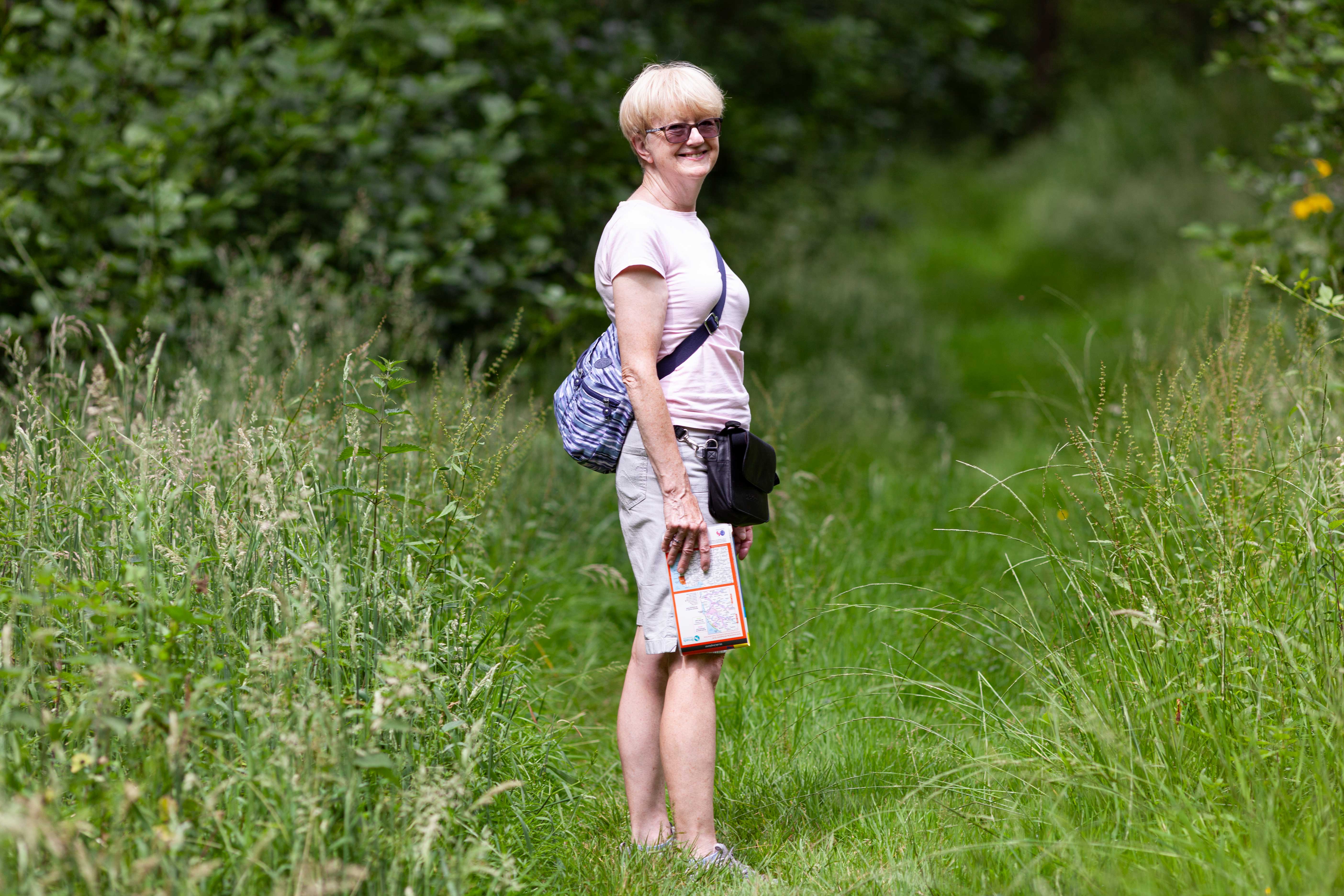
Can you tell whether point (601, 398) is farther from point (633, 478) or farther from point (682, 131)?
point (682, 131)

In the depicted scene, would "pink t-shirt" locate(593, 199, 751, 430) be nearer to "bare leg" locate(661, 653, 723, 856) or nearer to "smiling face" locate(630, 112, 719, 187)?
"smiling face" locate(630, 112, 719, 187)

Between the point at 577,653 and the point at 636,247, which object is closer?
the point at 636,247

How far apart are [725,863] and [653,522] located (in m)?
0.85

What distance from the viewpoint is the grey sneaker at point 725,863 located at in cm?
276

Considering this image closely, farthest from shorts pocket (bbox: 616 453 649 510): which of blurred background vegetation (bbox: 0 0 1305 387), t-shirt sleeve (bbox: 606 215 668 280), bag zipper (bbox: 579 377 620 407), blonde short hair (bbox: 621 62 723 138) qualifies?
blurred background vegetation (bbox: 0 0 1305 387)

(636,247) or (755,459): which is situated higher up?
(636,247)

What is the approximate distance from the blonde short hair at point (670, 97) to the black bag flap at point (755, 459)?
31.7 inches

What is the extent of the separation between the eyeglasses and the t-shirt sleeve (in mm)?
218

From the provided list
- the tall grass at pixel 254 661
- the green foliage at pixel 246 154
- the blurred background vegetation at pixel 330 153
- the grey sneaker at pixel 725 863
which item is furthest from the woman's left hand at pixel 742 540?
the green foliage at pixel 246 154

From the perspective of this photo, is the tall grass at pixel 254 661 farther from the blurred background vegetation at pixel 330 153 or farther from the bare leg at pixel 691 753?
the blurred background vegetation at pixel 330 153

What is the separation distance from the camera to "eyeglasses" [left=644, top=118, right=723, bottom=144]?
2.82m

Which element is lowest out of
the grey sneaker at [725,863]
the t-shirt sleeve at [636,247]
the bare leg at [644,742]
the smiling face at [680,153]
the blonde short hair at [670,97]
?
the grey sneaker at [725,863]

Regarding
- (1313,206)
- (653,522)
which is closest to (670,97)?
(653,522)

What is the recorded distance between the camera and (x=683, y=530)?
2.76 metres
